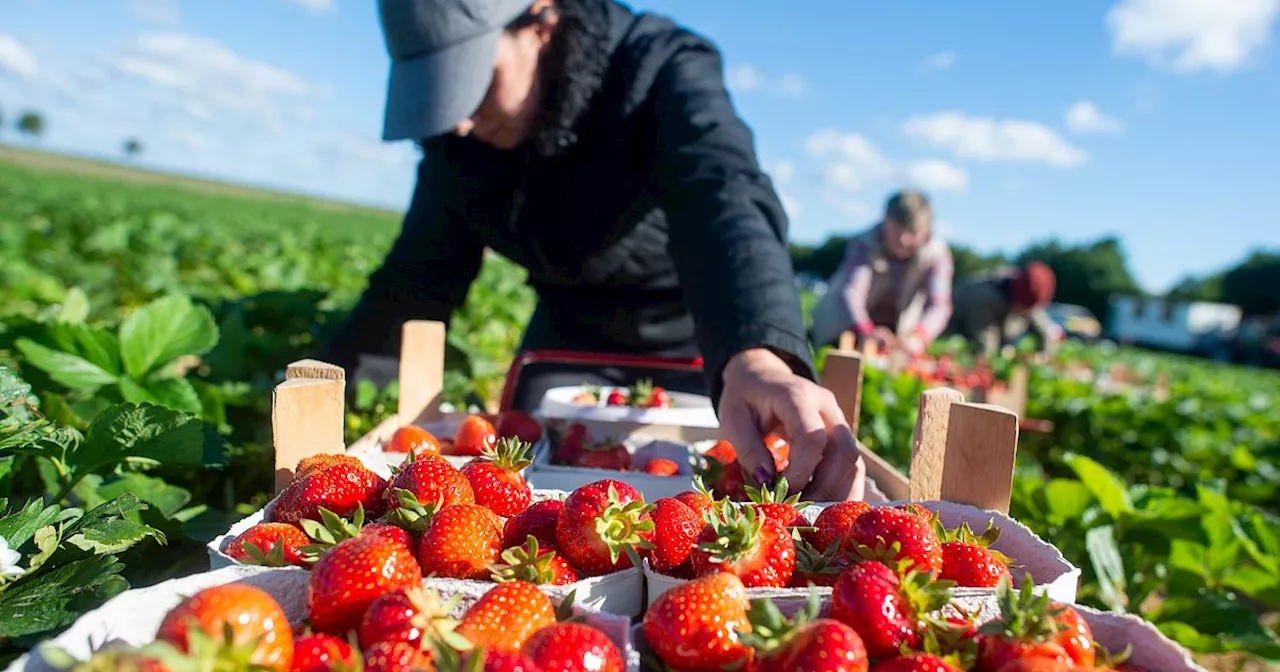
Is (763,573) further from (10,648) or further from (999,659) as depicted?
(10,648)

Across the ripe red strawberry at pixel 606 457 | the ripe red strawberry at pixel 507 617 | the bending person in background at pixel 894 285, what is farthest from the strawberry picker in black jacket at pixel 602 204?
the bending person in background at pixel 894 285

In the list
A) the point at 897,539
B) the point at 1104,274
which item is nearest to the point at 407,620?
the point at 897,539

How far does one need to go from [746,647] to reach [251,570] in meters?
0.64

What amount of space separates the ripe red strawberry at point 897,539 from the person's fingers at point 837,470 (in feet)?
1.27

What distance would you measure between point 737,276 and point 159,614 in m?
1.34

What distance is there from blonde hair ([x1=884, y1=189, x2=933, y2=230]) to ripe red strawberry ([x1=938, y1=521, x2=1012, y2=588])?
548 cm

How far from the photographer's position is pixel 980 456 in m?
1.63

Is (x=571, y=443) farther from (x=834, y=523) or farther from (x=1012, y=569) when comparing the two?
(x=1012, y=569)

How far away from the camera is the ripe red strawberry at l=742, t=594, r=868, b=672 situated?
922mm

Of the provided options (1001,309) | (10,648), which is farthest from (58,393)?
(1001,309)

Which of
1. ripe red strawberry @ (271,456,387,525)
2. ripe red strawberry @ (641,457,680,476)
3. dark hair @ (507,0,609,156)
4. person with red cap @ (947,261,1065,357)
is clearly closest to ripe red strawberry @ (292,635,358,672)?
ripe red strawberry @ (271,456,387,525)

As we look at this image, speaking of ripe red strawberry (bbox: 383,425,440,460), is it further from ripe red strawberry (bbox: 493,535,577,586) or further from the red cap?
the red cap

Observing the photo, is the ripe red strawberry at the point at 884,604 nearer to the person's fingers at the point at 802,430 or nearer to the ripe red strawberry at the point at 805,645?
the ripe red strawberry at the point at 805,645

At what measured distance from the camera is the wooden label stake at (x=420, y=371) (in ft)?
7.93
